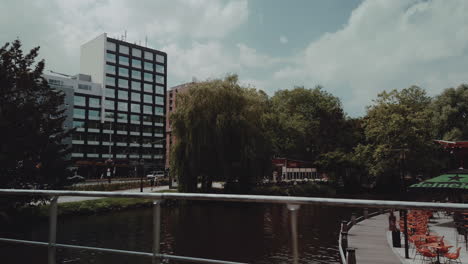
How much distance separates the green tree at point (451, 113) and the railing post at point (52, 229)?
1935 inches

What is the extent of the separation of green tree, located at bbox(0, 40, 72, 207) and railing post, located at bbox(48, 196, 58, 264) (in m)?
11.2

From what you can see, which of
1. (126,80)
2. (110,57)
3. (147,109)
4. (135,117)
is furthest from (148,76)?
(135,117)

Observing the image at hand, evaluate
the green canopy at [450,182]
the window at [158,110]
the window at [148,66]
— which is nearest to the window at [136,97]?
the window at [158,110]

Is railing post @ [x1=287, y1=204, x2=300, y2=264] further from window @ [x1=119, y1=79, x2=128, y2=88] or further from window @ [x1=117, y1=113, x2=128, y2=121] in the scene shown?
window @ [x1=119, y1=79, x2=128, y2=88]

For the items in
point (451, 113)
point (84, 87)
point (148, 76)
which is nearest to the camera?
point (451, 113)

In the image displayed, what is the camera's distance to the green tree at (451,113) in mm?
44725

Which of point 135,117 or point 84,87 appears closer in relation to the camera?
point 84,87

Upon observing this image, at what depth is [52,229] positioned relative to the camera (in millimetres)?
2834

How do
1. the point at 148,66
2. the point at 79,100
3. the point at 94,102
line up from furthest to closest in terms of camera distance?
1. the point at 148,66
2. the point at 94,102
3. the point at 79,100

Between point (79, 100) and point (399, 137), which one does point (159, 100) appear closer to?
point (79, 100)

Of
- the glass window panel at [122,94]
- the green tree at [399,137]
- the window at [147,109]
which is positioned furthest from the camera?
the window at [147,109]

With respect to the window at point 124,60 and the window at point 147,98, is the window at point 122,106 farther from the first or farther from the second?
the window at point 124,60

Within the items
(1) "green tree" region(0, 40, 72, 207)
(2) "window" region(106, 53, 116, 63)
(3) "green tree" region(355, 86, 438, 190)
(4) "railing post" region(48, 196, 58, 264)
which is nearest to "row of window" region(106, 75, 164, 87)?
(2) "window" region(106, 53, 116, 63)

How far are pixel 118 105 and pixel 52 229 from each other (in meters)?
76.7
